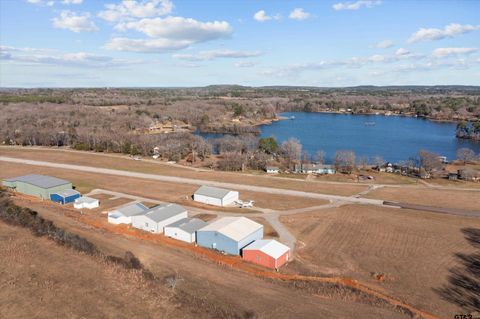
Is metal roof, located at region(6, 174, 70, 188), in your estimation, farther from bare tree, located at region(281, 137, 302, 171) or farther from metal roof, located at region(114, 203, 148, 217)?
bare tree, located at region(281, 137, 302, 171)

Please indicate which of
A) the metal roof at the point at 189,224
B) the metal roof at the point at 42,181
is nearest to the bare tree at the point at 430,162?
the metal roof at the point at 189,224

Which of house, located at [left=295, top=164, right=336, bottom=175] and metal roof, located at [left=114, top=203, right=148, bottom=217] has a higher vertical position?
house, located at [left=295, top=164, right=336, bottom=175]

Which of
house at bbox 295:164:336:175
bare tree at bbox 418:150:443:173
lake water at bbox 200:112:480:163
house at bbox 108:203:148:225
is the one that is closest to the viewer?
house at bbox 108:203:148:225

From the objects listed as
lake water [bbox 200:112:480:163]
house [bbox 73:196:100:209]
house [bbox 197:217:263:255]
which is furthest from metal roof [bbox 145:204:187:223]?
lake water [bbox 200:112:480:163]

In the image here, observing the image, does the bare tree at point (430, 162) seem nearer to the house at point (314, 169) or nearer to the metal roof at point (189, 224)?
the house at point (314, 169)

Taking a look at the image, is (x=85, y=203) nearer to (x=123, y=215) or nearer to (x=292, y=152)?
(x=123, y=215)

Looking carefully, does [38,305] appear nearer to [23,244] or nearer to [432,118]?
[23,244]

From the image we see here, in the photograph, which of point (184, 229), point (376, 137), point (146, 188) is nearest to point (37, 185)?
point (146, 188)
